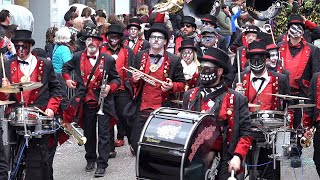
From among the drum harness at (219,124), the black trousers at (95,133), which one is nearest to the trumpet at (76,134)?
the black trousers at (95,133)

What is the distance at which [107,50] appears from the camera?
1165cm

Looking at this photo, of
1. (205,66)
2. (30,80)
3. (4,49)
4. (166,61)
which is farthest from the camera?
(4,49)

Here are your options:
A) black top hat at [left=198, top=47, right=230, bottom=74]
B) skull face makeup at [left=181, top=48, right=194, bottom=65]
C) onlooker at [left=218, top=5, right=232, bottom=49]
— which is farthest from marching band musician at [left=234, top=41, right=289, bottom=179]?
onlooker at [left=218, top=5, right=232, bottom=49]

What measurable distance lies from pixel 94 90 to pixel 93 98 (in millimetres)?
113

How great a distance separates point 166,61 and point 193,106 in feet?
10.1

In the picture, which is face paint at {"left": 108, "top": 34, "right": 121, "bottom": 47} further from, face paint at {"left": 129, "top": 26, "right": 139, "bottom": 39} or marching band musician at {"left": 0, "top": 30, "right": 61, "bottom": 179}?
marching band musician at {"left": 0, "top": 30, "right": 61, "bottom": 179}

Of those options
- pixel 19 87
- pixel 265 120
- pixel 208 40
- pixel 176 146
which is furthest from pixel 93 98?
pixel 176 146

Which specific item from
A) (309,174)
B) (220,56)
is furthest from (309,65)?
(220,56)

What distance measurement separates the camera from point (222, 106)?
718 cm

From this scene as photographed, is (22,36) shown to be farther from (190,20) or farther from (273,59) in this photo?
(190,20)

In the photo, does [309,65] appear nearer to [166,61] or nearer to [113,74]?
[166,61]

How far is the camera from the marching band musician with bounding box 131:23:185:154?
33.6ft

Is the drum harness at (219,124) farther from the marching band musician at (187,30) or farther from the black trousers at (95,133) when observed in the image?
the marching band musician at (187,30)

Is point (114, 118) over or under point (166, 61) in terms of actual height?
under
